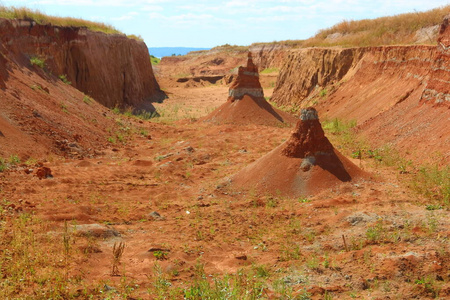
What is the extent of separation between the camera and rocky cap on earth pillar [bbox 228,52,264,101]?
20.9 meters

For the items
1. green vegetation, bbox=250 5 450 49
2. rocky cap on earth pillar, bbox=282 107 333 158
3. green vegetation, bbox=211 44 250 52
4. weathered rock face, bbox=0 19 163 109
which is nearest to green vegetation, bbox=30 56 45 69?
weathered rock face, bbox=0 19 163 109

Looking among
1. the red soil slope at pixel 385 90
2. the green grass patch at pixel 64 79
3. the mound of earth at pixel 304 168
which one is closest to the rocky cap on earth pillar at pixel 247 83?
the red soil slope at pixel 385 90

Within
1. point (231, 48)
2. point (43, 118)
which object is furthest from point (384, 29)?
point (231, 48)

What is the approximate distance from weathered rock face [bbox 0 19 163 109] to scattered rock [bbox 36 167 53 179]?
7.74m

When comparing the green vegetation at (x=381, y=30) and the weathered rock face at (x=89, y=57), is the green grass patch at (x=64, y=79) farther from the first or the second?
the green vegetation at (x=381, y=30)

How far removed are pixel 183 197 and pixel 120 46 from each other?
18.0 metres

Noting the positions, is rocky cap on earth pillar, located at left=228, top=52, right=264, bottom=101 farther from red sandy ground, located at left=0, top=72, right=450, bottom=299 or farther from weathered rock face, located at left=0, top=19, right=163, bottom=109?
red sandy ground, located at left=0, top=72, right=450, bottom=299

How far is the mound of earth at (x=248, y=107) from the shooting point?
67.2 feet

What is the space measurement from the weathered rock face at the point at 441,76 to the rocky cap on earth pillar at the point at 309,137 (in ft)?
16.7

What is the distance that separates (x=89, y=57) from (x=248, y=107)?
319 inches

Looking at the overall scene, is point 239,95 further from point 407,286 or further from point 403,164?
point 407,286

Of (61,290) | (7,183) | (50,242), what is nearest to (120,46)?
(7,183)

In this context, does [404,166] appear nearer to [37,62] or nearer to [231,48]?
[37,62]

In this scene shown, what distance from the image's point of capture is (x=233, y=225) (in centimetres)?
864
